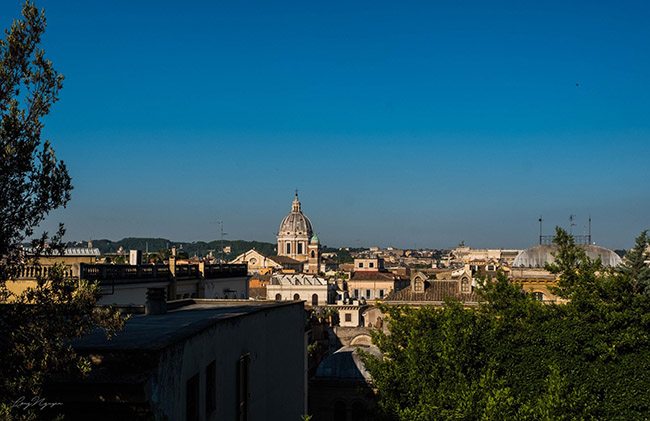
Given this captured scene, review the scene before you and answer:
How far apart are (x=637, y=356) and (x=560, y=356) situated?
2.36 m

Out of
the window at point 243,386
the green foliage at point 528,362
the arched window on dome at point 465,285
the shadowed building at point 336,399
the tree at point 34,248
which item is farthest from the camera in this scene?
the arched window on dome at point 465,285

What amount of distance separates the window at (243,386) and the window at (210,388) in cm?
168

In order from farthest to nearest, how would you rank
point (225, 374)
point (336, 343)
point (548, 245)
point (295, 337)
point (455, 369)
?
point (548, 245), point (336, 343), point (455, 369), point (295, 337), point (225, 374)

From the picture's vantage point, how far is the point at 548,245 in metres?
66.9

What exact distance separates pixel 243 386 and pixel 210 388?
8.40 feet

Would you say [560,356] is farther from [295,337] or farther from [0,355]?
[0,355]

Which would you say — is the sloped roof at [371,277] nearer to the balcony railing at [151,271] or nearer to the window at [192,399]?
the balcony railing at [151,271]

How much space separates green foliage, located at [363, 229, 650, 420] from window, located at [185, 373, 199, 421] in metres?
9.81

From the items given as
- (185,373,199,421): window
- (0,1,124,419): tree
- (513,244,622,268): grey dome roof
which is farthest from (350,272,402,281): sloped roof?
(0,1,124,419): tree

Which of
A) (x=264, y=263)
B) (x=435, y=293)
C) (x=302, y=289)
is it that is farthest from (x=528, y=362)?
(x=264, y=263)

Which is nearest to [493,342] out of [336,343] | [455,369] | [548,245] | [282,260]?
[455,369]

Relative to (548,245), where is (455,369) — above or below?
below

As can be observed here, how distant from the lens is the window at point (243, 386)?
44.3 feet

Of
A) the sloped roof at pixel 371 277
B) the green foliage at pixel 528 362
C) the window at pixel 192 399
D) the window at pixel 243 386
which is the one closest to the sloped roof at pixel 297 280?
the sloped roof at pixel 371 277
